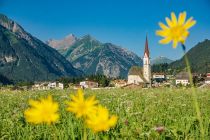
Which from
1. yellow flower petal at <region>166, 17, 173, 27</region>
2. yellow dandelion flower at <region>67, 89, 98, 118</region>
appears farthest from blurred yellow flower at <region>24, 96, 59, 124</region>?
yellow flower petal at <region>166, 17, 173, 27</region>

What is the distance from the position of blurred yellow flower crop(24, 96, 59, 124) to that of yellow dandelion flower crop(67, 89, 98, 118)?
80 mm

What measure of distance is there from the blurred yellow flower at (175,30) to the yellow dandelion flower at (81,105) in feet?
1.42

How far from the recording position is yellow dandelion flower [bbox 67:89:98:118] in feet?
5.81

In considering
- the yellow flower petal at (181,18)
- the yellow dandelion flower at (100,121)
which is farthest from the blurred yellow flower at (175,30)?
the yellow dandelion flower at (100,121)

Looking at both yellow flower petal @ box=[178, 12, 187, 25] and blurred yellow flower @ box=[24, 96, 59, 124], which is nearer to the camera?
blurred yellow flower @ box=[24, 96, 59, 124]

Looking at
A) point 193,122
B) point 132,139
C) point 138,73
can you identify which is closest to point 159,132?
point 132,139

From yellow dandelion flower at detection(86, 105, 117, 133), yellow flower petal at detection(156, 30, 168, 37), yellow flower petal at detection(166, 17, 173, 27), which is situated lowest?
yellow dandelion flower at detection(86, 105, 117, 133)

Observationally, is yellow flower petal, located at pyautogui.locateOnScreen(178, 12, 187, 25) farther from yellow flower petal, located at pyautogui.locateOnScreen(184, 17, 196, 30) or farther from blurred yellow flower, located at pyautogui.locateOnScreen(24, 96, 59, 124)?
blurred yellow flower, located at pyautogui.locateOnScreen(24, 96, 59, 124)

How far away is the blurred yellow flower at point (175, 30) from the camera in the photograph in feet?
5.62

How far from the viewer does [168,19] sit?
74.0 inches

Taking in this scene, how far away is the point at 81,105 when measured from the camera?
5.94 ft

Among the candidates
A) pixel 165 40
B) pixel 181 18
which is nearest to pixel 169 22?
pixel 181 18

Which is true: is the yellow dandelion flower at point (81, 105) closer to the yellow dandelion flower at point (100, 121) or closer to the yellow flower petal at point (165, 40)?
the yellow dandelion flower at point (100, 121)

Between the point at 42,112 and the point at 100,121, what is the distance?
0.86 ft
